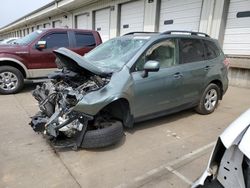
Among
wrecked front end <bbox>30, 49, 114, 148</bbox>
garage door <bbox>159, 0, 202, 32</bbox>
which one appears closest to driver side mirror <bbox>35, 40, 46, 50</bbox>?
wrecked front end <bbox>30, 49, 114, 148</bbox>

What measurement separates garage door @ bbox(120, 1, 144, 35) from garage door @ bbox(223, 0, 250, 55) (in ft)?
15.9

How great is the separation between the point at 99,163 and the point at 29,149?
1.13 metres

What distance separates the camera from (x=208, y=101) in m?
5.18

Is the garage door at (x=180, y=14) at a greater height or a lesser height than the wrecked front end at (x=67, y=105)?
greater

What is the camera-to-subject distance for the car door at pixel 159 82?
371 centimetres

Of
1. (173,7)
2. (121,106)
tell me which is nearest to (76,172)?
(121,106)

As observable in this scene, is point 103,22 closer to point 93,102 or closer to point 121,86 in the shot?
point 121,86

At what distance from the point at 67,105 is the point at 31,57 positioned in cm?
425

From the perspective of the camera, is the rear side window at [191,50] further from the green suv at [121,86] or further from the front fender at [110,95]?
the front fender at [110,95]

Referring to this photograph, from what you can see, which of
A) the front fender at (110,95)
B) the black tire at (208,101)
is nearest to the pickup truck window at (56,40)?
the front fender at (110,95)

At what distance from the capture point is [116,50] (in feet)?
14.1

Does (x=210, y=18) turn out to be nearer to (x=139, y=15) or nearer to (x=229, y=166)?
(x=139, y=15)

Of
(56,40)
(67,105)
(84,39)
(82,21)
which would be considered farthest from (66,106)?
(82,21)

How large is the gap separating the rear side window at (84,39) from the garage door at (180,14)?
4.42 metres
